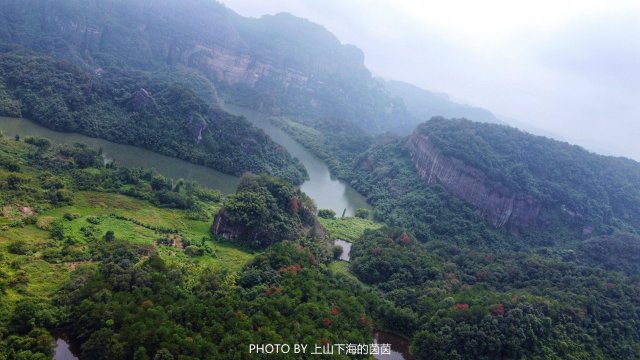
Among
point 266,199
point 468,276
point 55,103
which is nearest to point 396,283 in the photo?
point 468,276

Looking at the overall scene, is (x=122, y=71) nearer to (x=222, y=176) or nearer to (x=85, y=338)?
(x=222, y=176)

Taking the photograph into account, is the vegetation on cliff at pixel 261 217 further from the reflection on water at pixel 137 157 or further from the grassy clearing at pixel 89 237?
the reflection on water at pixel 137 157

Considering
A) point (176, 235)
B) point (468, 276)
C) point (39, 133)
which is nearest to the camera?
point (176, 235)

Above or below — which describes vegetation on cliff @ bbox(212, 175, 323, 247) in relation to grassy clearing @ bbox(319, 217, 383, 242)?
above

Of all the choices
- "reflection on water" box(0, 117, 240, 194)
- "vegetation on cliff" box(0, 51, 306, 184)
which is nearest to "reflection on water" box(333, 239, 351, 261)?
"reflection on water" box(0, 117, 240, 194)

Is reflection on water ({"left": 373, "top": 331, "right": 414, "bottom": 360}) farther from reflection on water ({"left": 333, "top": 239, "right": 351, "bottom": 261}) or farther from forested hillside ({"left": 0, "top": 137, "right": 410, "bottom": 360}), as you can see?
reflection on water ({"left": 333, "top": 239, "right": 351, "bottom": 261})

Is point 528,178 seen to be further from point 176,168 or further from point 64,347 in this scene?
point 64,347
